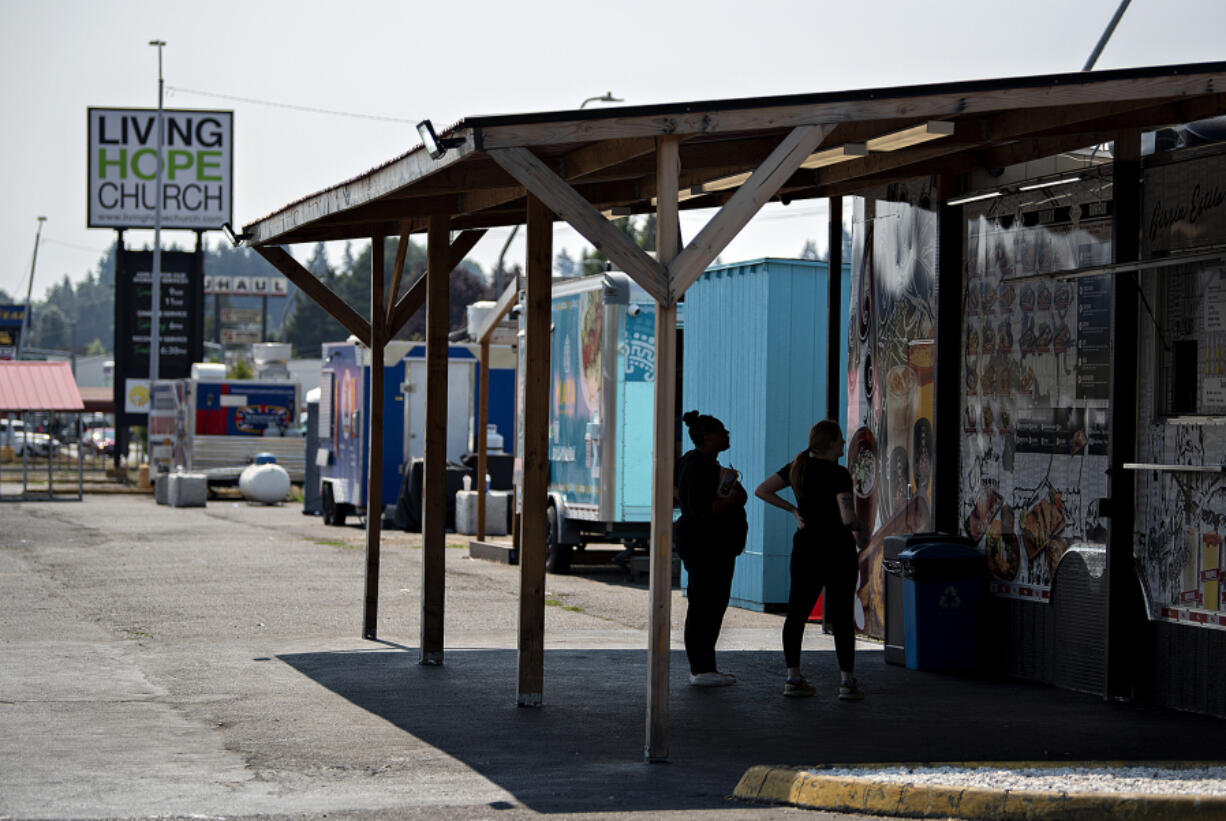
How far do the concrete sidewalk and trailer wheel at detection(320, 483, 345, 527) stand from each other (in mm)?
13344

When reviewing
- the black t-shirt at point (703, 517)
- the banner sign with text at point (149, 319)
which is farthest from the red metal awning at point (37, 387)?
the black t-shirt at point (703, 517)

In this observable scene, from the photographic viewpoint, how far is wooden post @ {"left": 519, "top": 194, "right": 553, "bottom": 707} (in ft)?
34.4

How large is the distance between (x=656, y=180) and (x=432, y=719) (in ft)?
11.3

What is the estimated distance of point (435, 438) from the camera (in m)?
12.3

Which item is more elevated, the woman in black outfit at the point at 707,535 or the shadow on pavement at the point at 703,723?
the woman in black outfit at the point at 707,535

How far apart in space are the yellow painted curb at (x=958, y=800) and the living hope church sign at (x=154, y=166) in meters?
46.9

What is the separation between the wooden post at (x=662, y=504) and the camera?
868 centimetres

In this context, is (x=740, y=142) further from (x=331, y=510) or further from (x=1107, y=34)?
(x=331, y=510)

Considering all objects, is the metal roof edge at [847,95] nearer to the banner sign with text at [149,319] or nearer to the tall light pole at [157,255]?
the tall light pole at [157,255]

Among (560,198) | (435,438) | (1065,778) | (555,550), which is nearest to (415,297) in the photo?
(435,438)

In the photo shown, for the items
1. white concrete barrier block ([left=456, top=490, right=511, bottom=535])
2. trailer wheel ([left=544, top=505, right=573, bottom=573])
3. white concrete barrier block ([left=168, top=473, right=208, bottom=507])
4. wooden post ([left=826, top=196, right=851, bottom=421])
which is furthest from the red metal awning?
wooden post ([left=826, top=196, right=851, bottom=421])

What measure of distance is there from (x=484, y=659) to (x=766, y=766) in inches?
193

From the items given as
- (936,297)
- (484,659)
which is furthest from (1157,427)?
(484,659)

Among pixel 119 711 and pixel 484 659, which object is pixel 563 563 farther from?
pixel 119 711
